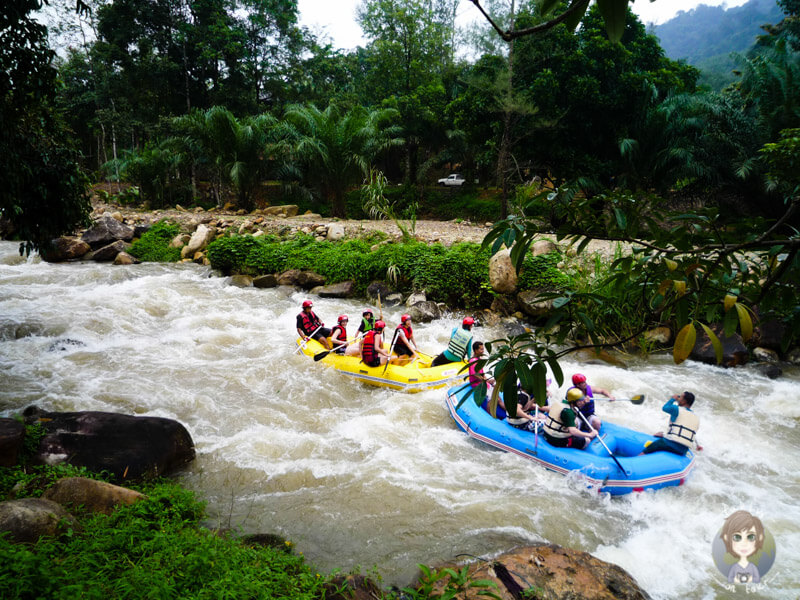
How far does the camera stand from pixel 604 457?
182 inches

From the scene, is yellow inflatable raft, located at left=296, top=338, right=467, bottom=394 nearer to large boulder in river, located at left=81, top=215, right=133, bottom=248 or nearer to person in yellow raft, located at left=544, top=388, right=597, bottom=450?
person in yellow raft, located at left=544, top=388, right=597, bottom=450

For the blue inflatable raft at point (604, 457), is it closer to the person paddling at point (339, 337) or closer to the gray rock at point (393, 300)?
the person paddling at point (339, 337)

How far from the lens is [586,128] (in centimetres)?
1475

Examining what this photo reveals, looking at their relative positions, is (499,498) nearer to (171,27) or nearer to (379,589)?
(379,589)

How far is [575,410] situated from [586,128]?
12.4 meters

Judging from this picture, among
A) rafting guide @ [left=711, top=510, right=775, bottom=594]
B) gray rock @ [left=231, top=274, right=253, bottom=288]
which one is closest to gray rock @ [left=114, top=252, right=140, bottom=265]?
gray rock @ [left=231, top=274, right=253, bottom=288]

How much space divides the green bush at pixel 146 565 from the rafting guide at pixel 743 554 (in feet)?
8.63

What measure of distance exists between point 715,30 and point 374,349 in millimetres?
103865

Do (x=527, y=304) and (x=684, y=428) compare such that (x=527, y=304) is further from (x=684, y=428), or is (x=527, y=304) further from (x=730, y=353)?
(x=684, y=428)

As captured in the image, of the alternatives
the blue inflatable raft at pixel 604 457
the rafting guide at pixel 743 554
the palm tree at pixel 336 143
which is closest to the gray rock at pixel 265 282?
the palm tree at pixel 336 143

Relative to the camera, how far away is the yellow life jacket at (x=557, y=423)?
4.81 m

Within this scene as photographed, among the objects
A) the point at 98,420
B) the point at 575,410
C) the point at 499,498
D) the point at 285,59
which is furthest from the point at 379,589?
the point at 285,59

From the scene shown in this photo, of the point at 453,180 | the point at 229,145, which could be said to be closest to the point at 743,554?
the point at 229,145

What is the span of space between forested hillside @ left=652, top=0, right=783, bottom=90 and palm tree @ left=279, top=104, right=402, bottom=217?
143 ft
